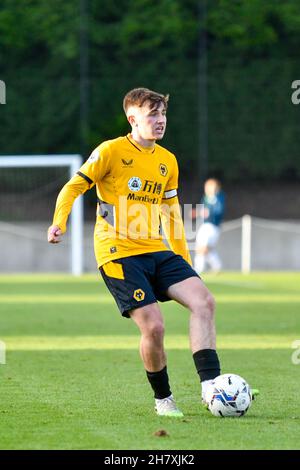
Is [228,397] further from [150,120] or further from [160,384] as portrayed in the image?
[150,120]

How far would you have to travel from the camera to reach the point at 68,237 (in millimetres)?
29703

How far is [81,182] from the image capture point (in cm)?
746

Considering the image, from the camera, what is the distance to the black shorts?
7371 mm

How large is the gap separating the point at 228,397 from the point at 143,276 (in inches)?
38.1

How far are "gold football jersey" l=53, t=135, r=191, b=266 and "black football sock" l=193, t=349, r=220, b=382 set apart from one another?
772 mm

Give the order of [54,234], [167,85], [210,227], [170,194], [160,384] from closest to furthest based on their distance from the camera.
Answer: 1. [54,234]
2. [160,384]
3. [170,194]
4. [210,227]
5. [167,85]

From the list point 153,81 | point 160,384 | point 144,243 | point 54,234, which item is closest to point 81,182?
point 54,234

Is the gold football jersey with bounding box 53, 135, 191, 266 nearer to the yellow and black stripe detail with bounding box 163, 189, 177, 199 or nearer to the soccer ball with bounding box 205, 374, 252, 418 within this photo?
the yellow and black stripe detail with bounding box 163, 189, 177, 199

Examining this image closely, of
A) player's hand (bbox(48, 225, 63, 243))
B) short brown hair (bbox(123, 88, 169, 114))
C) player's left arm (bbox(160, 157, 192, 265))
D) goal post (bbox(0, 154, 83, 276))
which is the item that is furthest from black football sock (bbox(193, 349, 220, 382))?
goal post (bbox(0, 154, 83, 276))

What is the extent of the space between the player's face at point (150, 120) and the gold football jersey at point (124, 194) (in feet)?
0.48

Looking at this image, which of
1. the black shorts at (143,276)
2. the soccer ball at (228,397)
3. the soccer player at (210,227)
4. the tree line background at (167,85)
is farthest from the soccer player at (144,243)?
the tree line background at (167,85)

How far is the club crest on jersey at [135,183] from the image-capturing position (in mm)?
7570

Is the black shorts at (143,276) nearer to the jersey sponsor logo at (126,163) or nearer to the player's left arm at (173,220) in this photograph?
the player's left arm at (173,220)
